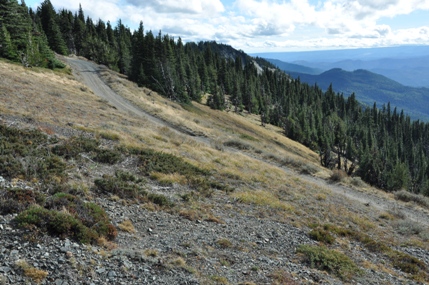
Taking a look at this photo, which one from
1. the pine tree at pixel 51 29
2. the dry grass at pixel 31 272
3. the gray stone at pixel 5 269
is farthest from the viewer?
the pine tree at pixel 51 29

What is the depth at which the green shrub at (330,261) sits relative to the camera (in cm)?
1138

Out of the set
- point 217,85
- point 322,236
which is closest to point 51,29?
point 217,85

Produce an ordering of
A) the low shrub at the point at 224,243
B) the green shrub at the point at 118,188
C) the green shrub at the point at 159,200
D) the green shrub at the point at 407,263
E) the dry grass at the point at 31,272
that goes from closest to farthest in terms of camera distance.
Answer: the dry grass at the point at 31,272 < the low shrub at the point at 224,243 < the green shrub at the point at 407,263 < the green shrub at the point at 118,188 < the green shrub at the point at 159,200

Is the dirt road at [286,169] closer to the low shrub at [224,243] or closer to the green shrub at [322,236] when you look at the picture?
the green shrub at [322,236]

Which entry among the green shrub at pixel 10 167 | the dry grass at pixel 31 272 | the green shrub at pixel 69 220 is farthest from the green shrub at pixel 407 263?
the green shrub at pixel 10 167

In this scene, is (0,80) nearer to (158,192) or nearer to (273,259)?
(158,192)

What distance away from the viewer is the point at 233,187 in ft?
63.6

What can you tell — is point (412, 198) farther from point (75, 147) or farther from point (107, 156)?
point (75, 147)

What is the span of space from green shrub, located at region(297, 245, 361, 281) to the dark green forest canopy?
4156 centimetres

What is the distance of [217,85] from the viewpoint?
96.7 metres

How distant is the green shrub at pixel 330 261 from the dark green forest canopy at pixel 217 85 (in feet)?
136

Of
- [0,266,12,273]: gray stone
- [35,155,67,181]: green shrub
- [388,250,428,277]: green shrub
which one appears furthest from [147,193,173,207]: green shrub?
[388,250,428,277]: green shrub

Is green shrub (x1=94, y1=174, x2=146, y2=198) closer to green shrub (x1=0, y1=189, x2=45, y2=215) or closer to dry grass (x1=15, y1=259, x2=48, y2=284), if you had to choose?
green shrub (x1=0, y1=189, x2=45, y2=215)

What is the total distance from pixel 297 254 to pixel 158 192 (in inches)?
292
